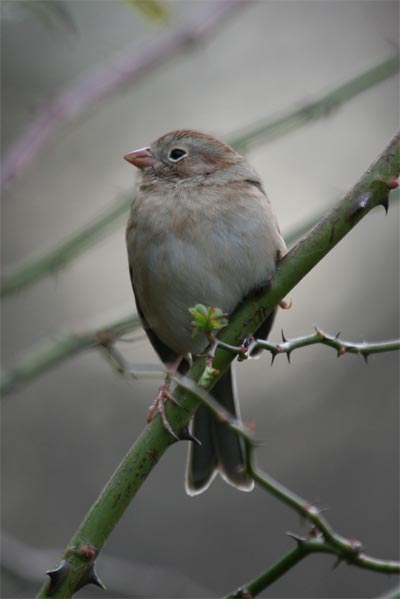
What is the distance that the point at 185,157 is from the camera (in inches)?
177

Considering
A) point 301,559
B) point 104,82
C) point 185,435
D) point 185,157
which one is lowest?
point 301,559

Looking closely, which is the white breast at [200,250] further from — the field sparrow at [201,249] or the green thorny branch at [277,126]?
the green thorny branch at [277,126]

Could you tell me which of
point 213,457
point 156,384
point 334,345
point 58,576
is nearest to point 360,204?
point 334,345

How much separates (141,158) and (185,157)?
0.72 feet

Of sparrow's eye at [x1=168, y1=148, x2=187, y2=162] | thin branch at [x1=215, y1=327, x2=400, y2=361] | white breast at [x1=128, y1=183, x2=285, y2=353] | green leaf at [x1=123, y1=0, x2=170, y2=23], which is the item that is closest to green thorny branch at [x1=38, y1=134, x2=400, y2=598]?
thin branch at [x1=215, y1=327, x2=400, y2=361]

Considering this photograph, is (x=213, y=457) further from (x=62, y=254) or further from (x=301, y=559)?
(x=301, y=559)

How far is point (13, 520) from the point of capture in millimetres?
7969

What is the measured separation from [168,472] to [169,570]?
123 cm

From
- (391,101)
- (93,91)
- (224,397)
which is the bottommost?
(224,397)

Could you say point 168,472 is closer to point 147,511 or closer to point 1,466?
point 147,511

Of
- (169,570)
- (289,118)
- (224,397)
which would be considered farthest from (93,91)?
(169,570)

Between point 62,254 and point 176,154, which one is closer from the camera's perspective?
point 62,254

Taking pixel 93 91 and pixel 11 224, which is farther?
pixel 11 224

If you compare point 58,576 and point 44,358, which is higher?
point 44,358
